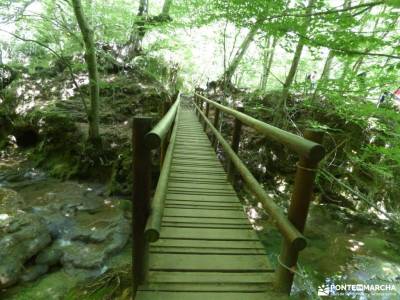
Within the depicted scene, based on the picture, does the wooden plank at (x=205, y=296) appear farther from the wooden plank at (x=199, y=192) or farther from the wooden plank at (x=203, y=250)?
the wooden plank at (x=199, y=192)

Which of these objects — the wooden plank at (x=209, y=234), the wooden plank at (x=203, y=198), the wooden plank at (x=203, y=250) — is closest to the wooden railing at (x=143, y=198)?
the wooden plank at (x=203, y=250)

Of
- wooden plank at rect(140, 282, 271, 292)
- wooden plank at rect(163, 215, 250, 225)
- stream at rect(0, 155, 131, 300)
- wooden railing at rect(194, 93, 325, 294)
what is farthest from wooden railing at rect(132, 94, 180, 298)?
stream at rect(0, 155, 131, 300)

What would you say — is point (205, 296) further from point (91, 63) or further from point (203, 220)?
point (91, 63)

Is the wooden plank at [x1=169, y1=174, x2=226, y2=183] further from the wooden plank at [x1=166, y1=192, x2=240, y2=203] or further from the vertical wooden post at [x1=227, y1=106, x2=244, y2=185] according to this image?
the wooden plank at [x1=166, y1=192, x2=240, y2=203]

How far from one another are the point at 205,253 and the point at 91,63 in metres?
7.33

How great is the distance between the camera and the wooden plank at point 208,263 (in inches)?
88.2

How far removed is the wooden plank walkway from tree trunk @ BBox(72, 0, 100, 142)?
547 cm

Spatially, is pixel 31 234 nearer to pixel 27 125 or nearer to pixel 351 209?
pixel 27 125

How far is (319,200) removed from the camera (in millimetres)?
8344

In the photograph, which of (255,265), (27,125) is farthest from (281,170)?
(27,125)

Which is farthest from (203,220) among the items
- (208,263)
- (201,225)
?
(208,263)

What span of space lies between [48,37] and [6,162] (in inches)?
183

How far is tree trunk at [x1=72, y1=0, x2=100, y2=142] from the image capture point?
24.1 ft

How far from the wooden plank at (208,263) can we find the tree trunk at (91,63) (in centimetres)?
708
